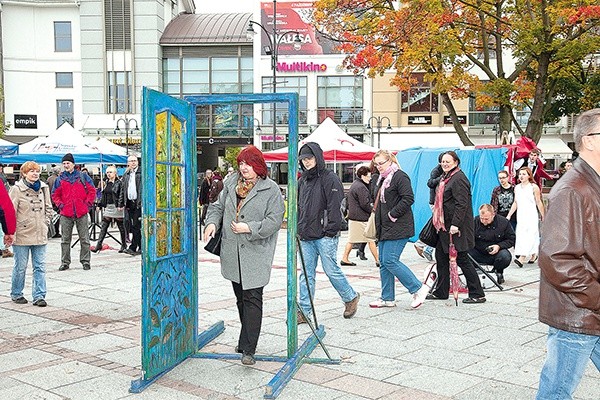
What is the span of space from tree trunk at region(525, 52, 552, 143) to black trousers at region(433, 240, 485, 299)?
33.1 feet

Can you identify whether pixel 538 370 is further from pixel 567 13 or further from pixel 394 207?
pixel 567 13

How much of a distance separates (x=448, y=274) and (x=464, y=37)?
1139 centimetres

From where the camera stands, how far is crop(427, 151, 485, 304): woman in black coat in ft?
24.7

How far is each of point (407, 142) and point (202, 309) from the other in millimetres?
30272

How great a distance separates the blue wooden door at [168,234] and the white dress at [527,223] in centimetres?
705

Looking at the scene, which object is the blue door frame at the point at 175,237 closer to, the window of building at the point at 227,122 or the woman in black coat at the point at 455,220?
the woman in black coat at the point at 455,220

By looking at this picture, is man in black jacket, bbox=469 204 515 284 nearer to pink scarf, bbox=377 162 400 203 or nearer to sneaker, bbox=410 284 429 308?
sneaker, bbox=410 284 429 308

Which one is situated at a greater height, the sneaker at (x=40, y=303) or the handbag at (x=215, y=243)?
the handbag at (x=215, y=243)

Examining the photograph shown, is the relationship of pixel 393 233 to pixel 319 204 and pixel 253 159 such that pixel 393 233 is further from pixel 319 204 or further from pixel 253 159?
pixel 253 159

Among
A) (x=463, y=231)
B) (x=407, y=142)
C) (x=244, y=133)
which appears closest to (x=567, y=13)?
(x=463, y=231)

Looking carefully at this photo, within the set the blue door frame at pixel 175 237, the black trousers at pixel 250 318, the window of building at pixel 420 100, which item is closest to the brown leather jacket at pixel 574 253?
the blue door frame at pixel 175 237

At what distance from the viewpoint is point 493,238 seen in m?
8.94

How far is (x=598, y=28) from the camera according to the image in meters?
17.7

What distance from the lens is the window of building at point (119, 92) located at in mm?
40969
